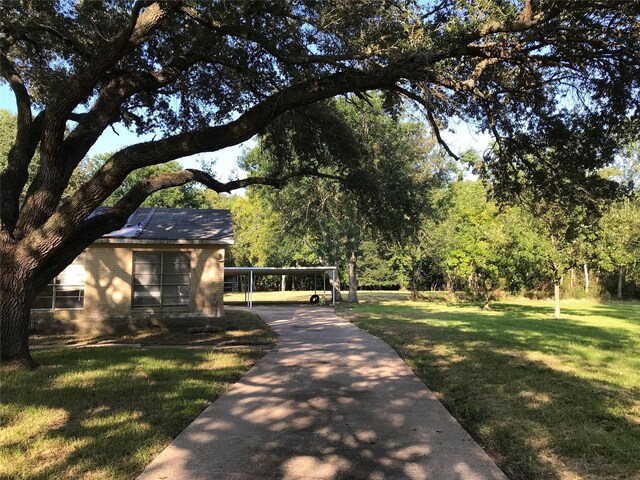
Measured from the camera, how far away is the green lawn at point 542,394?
443 centimetres

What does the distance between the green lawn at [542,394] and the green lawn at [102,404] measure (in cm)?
328

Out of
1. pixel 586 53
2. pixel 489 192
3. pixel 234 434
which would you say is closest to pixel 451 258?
pixel 489 192

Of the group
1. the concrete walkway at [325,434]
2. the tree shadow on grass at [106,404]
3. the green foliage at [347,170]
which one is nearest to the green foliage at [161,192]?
the green foliage at [347,170]

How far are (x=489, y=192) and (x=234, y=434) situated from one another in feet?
24.6

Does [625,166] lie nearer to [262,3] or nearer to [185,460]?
[262,3]

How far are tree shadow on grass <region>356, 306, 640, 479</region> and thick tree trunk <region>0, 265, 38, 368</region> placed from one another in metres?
6.66

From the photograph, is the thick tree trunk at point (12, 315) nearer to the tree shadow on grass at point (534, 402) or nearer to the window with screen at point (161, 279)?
the window with screen at point (161, 279)

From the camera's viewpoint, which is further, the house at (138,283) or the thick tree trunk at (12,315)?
the house at (138,283)

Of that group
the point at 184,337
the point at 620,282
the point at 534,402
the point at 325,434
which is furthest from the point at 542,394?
the point at 620,282

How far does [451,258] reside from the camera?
2767 centimetres

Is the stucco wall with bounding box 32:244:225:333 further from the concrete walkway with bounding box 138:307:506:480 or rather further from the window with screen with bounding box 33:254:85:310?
the concrete walkway with bounding box 138:307:506:480

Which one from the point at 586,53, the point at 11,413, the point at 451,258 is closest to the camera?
the point at 11,413

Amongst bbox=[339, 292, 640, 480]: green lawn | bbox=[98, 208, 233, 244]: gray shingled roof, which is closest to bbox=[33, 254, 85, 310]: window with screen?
bbox=[98, 208, 233, 244]: gray shingled roof

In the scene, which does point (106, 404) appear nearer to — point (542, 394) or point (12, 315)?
point (12, 315)
